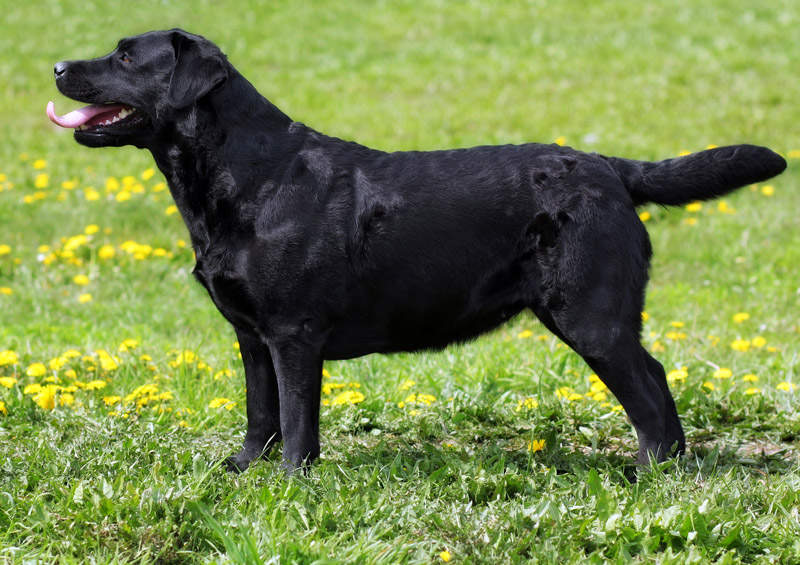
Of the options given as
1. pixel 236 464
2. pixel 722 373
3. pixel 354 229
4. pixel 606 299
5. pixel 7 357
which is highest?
pixel 354 229

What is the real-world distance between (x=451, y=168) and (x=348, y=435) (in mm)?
1283

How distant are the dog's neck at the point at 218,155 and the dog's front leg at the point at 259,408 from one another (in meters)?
0.51

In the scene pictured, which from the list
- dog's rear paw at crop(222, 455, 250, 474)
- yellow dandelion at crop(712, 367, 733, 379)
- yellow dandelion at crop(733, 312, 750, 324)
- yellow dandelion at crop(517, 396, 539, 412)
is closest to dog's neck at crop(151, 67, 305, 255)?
dog's rear paw at crop(222, 455, 250, 474)

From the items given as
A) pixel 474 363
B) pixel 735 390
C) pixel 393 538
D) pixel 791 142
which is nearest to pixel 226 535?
pixel 393 538

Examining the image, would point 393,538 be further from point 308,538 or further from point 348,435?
point 348,435

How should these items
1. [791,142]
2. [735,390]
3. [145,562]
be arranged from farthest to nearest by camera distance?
[791,142], [735,390], [145,562]

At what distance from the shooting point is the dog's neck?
344 cm

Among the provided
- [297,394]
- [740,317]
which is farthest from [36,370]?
[740,317]

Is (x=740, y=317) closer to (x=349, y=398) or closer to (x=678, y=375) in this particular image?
(x=678, y=375)

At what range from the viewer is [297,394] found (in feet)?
11.2

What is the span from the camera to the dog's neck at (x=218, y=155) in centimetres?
344

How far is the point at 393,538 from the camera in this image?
2.98m

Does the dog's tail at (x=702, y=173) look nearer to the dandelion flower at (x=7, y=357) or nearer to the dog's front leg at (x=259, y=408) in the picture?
the dog's front leg at (x=259, y=408)

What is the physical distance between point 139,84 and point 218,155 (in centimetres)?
36
